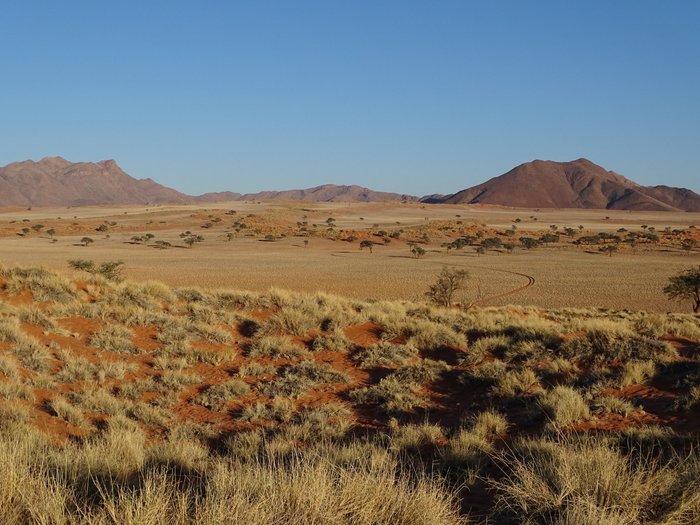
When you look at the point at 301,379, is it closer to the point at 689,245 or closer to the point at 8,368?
the point at 8,368

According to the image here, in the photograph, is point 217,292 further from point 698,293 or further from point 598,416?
point 698,293

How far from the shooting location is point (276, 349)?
13617 millimetres

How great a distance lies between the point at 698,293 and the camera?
29.4 meters

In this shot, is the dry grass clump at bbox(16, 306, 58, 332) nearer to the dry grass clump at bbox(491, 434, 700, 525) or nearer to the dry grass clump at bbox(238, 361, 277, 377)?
the dry grass clump at bbox(238, 361, 277, 377)

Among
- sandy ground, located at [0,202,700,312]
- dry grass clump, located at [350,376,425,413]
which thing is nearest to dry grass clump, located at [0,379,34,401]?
dry grass clump, located at [350,376,425,413]

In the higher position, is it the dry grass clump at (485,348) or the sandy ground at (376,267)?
the dry grass clump at (485,348)

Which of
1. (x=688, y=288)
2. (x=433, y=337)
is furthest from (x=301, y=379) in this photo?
(x=688, y=288)

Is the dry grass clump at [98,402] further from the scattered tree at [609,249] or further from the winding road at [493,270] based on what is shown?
the scattered tree at [609,249]

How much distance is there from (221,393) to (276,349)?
2692mm

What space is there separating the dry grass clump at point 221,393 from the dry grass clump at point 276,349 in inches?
74.1

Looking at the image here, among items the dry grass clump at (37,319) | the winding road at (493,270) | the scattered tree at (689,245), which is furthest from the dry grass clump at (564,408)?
the scattered tree at (689,245)

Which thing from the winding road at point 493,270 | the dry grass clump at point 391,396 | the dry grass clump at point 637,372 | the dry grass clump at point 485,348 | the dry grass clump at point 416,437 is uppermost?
the dry grass clump at point 637,372

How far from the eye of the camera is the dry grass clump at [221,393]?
10758 mm

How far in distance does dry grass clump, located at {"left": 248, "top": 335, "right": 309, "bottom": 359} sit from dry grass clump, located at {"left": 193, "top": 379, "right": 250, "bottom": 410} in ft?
6.18
